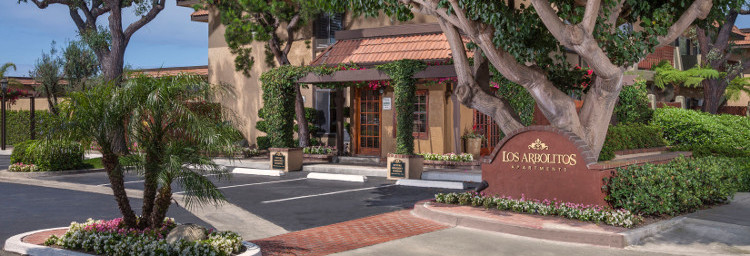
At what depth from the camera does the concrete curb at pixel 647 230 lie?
31.3ft

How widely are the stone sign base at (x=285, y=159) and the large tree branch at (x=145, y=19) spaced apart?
11.8 m

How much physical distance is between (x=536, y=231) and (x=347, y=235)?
2867 millimetres

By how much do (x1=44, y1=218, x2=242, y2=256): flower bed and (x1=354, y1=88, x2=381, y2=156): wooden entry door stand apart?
15013 millimetres

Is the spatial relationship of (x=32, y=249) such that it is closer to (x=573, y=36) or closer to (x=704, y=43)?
(x=573, y=36)

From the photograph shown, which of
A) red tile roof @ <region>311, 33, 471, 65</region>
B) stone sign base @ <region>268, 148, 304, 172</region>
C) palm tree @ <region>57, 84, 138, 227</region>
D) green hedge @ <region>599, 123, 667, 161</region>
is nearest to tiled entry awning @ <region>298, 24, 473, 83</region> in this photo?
red tile roof @ <region>311, 33, 471, 65</region>

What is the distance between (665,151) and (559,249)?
8931 mm

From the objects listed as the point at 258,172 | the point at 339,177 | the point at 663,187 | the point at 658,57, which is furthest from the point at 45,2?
the point at 663,187

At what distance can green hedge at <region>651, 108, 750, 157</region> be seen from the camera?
62.0ft

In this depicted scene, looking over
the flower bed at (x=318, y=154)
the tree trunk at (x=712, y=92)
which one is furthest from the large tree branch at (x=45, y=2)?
the tree trunk at (x=712, y=92)

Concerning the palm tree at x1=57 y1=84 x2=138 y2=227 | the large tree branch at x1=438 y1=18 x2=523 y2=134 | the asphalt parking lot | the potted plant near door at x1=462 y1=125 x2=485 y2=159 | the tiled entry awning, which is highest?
the tiled entry awning

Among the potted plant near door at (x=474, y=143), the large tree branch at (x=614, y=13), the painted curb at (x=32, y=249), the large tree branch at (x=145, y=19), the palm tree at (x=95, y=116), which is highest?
the large tree branch at (x=145, y=19)

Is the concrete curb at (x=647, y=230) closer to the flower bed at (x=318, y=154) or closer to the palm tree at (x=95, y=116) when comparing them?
the palm tree at (x=95, y=116)

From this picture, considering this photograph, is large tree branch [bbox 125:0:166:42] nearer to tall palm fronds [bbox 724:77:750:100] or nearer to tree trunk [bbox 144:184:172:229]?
tree trunk [bbox 144:184:172:229]

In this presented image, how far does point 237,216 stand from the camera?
1210cm
